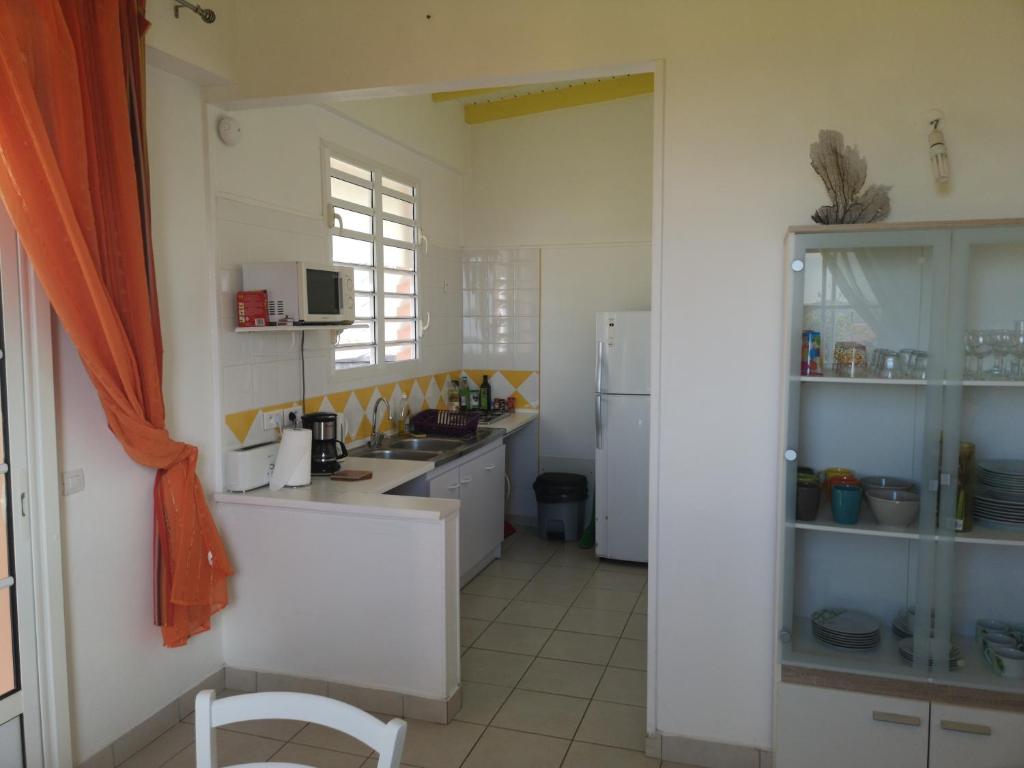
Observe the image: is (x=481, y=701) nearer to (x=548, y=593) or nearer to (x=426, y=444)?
(x=548, y=593)

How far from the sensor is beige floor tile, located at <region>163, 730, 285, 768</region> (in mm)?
2799

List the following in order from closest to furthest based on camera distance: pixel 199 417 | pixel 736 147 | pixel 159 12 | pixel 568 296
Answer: pixel 736 147 < pixel 159 12 < pixel 199 417 < pixel 568 296

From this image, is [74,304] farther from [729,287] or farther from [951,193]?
[951,193]

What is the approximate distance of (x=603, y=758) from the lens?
111 inches

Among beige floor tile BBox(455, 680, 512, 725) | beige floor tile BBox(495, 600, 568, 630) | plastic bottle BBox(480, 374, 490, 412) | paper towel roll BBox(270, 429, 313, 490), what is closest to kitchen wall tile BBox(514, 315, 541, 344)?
plastic bottle BBox(480, 374, 490, 412)

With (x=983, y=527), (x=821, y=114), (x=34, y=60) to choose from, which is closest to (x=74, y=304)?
(x=34, y=60)

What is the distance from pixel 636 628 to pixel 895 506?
1.90 m

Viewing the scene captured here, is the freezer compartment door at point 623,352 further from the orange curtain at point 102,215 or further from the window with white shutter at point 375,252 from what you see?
the orange curtain at point 102,215

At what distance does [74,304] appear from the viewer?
92.7 inches

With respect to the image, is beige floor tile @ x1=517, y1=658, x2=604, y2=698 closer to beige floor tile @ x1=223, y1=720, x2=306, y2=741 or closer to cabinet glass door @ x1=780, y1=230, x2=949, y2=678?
beige floor tile @ x1=223, y1=720, x2=306, y2=741

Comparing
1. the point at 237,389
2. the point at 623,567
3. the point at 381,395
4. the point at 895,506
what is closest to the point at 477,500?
the point at 381,395

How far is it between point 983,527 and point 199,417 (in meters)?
2.79

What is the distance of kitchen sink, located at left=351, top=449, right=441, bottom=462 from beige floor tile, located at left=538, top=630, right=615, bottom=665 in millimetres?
1147

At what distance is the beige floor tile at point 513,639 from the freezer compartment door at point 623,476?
45.0 inches
